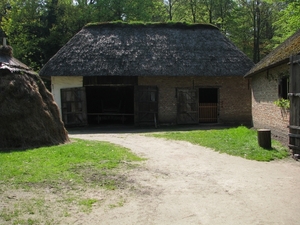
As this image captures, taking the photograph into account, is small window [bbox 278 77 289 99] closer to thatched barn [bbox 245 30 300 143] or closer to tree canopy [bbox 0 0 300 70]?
thatched barn [bbox 245 30 300 143]

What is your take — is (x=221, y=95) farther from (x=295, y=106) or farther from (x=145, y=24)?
(x=295, y=106)

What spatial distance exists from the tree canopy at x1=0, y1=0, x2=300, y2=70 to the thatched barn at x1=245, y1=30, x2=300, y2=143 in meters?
13.9

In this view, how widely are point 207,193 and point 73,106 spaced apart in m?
13.4

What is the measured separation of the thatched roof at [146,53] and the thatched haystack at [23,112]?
6369 mm

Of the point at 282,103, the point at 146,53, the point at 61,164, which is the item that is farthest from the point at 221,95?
the point at 61,164

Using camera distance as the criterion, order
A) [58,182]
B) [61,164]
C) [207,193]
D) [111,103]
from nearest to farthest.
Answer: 1. [207,193]
2. [58,182]
3. [61,164]
4. [111,103]

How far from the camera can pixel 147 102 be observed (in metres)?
18.0

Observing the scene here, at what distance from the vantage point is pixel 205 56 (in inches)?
722

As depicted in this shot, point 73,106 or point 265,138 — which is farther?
point 73,106

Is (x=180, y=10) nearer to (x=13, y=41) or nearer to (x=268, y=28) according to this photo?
(x=268, y=28)

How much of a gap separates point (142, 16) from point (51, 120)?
881 inches

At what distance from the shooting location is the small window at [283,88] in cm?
1172

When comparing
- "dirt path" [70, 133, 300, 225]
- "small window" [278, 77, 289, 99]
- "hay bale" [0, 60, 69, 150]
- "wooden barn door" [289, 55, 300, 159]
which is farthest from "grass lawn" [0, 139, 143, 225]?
"small window" [278, 77, 289, 99]

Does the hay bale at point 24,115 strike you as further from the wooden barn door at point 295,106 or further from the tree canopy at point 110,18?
the tree canopy at point 110,18
